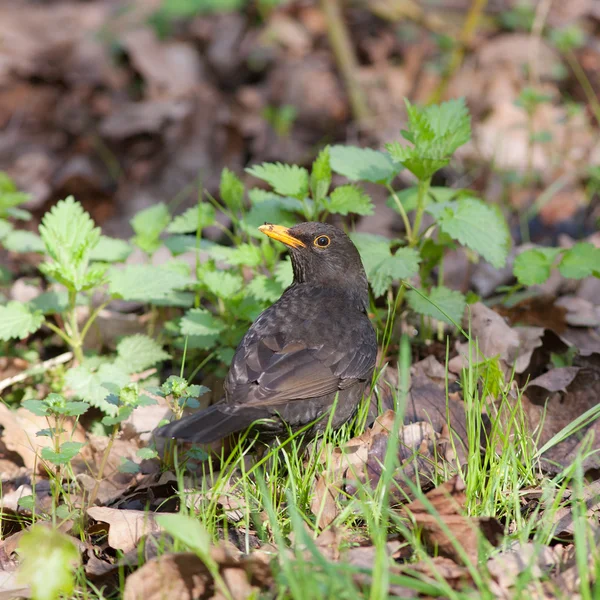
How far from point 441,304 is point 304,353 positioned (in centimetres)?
86

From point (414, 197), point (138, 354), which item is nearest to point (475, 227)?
point (414, 197)

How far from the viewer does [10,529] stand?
342cm

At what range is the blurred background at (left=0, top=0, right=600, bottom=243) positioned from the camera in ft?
23.1

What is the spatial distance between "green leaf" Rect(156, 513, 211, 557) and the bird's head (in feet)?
6.87

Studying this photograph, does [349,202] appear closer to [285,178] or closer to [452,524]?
[285,178]

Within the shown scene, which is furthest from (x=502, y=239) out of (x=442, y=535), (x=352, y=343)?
(x=442, y=535)

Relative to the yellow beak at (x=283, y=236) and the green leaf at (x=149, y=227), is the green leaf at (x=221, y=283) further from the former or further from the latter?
the green leaf at (x=149, y=227)

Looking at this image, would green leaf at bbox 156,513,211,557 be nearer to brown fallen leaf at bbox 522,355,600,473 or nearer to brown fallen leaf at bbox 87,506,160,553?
brown fallen leaf at bbox 87,506,160,553

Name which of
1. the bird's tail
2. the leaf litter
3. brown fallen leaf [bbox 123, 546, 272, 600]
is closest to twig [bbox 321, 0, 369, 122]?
the leaf litter

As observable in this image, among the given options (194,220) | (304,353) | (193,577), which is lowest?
(193,577)

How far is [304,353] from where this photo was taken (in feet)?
12.6

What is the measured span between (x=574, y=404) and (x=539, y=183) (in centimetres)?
339

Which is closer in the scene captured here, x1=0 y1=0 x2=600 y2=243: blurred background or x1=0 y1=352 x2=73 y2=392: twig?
x1=0 y1=352 x2=73 y2=392: twig

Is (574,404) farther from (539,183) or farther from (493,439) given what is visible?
(539,183)
